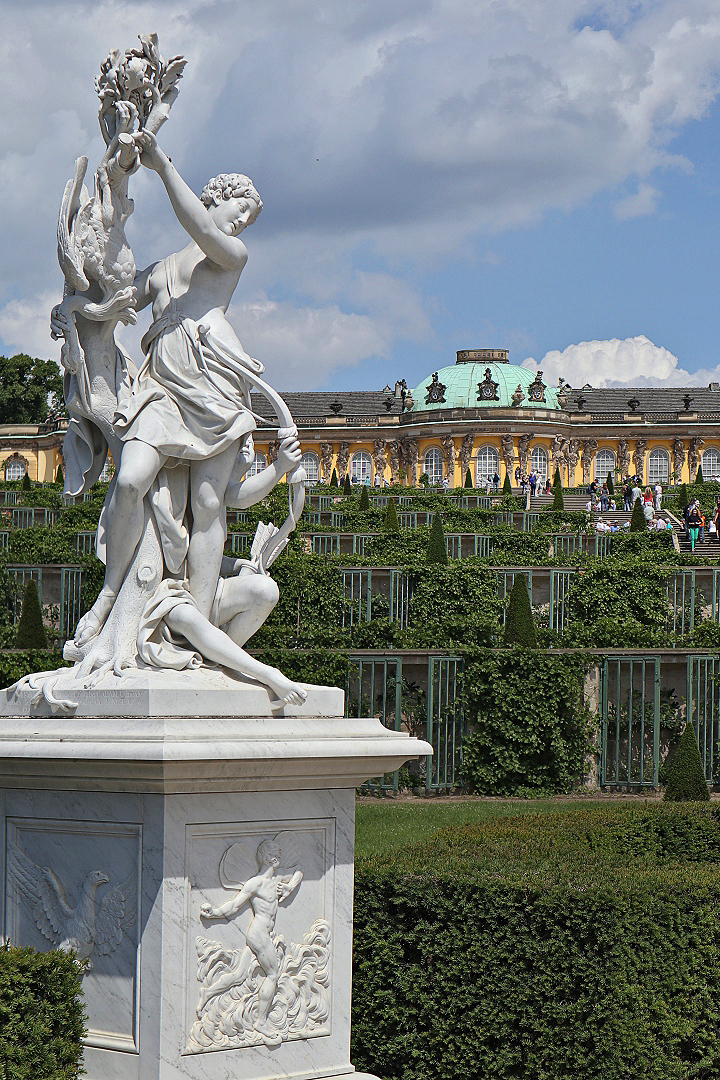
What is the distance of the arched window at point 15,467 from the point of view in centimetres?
6331

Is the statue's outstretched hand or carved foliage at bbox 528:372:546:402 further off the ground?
carved foliage at bbox 528:372:546:402

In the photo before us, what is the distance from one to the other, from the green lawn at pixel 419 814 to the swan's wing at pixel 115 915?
3.65 metres

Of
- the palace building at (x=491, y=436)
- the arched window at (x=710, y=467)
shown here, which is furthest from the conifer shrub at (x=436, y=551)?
the arched window at (x=710, y=467)

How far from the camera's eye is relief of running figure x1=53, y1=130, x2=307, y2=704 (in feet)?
14.1

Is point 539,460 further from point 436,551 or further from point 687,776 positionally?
point 687,776

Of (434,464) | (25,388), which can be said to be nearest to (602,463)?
(434,464)

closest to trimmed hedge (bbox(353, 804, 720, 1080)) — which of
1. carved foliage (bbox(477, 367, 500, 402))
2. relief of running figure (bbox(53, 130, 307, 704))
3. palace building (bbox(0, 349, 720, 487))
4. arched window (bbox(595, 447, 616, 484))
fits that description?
relief of running figure (bbox(53, 130, 307, 704))

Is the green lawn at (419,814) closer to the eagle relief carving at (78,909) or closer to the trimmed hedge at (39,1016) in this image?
the eagle relief carving at (78,909)

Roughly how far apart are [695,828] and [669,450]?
198 ft

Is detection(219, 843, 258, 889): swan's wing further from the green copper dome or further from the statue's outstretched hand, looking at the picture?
the green copper dome

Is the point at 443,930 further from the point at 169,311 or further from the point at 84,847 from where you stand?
the point at 169,311

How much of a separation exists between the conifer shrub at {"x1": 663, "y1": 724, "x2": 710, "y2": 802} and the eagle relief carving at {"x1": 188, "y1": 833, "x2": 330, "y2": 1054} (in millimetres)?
7948

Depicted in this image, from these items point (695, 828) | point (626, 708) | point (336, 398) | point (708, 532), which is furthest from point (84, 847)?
point (336, 398)

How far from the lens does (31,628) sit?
1562 centimetres
